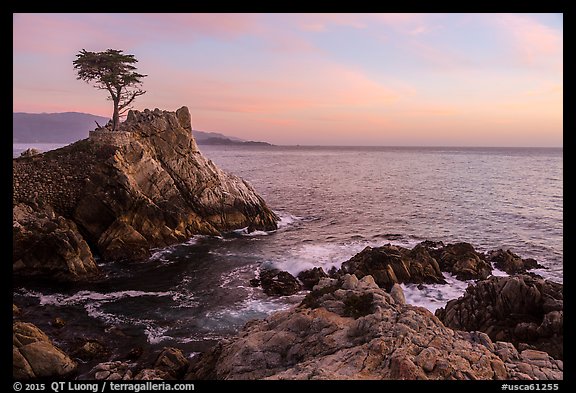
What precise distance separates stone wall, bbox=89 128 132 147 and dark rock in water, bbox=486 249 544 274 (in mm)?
38179

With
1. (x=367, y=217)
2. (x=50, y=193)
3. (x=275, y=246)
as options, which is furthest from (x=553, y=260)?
(x=50, y=193)

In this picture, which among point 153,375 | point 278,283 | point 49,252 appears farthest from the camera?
point 278,283

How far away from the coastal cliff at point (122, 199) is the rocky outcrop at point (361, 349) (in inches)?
800

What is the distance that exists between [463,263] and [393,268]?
669cm

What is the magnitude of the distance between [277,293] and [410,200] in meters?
46.4

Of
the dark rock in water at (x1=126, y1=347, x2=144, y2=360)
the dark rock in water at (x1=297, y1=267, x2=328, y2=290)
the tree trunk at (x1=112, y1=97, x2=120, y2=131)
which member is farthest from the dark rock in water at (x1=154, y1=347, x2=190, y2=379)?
the tree trunk at (x1=112, y1=97, x2=120, y2=131)

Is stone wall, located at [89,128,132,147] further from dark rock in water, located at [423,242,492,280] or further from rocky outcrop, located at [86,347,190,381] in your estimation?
dark rock in water, located at [423,242,492,280]

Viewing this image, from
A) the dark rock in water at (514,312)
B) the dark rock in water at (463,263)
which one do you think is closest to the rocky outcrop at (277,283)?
the dark rock in water at (514,312)

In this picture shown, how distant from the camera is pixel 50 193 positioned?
3441 centimetres

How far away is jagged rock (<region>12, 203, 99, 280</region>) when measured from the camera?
2705cm

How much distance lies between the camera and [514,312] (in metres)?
18.0

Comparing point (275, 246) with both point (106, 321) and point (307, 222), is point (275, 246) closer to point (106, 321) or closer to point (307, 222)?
point (307, 222)

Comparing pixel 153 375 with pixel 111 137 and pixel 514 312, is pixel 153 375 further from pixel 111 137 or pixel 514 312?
pixel 111 137

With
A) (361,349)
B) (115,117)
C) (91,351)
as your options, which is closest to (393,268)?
(361,349)
